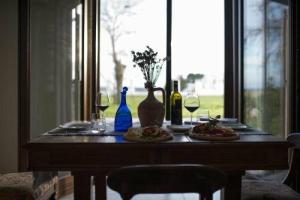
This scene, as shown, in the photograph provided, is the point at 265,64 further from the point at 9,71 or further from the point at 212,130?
the point at 9,71

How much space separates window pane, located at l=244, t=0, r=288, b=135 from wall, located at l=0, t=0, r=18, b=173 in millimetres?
2417

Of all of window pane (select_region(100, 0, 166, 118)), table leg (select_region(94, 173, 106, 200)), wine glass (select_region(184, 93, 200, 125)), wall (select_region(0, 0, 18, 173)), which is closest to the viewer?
wine glass (select_region(184, 93, 200, 125))

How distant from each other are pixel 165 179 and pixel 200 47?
11.3 ft

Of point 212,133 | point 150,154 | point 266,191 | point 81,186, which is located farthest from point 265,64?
point 81,186

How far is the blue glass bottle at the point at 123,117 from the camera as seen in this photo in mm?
2178

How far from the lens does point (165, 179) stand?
1.35 meters

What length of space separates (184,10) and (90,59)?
135 centimetres

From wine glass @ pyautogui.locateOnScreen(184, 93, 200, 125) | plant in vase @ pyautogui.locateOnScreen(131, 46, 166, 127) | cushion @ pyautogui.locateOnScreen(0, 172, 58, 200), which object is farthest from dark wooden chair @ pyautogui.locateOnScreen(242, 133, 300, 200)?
cushion @ pyautogui.locateOnScreen(0, 172, 58, 200)

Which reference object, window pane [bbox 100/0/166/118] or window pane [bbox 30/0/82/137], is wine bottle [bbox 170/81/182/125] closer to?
window pane [bbox 30/0/82/137]

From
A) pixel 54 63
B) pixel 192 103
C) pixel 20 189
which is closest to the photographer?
pixel 20 189

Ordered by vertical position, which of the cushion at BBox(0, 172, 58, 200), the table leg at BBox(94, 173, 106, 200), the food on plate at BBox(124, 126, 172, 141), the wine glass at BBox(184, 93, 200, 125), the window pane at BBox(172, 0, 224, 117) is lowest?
the table leg at BBox(94, 173, 106, 200)

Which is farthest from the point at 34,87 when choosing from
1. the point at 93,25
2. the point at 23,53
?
the point at 93,25

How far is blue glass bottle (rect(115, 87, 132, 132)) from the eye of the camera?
7.14 feet

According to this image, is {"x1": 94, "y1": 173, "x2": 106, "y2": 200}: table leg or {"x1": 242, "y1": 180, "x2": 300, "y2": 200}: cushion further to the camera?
{"x1": 94, "y1": 173, "x2": 106, "y2": 200}: table leg
